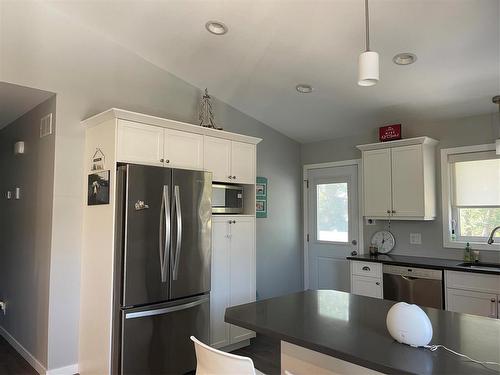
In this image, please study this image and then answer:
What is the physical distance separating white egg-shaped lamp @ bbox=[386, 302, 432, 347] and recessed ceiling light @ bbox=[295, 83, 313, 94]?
280cm

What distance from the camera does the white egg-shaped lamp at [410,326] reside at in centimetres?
142

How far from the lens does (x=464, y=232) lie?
3959 mm

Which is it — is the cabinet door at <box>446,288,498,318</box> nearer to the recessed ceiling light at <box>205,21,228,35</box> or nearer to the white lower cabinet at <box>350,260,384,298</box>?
the white lower cabinet at <box>350,260,384,298</box>

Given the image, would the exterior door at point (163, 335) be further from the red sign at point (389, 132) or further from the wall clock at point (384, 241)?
the red sign at point (389, 132)

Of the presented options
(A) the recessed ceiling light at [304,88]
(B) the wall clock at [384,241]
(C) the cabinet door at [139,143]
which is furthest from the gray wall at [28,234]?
(B) the wall clock at [384,241]

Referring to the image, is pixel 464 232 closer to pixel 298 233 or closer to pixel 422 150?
pixel 422 150

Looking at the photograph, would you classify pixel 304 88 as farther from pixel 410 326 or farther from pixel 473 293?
pixel 410 326

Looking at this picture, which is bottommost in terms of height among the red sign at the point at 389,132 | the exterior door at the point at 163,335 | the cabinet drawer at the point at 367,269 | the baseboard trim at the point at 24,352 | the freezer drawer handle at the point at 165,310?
the baseboard trim at the point at 24,352

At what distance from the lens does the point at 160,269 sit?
2.98 metres

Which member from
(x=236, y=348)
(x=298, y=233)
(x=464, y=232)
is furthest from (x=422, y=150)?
(x=236, y=348)

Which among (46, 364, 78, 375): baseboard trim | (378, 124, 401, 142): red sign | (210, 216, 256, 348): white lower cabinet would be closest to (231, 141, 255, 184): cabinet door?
(210, 216, 256, 348): white lower cabinet

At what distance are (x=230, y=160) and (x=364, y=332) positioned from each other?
245 cm

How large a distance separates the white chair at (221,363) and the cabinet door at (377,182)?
317cm

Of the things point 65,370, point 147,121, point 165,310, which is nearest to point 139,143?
point 147,121
